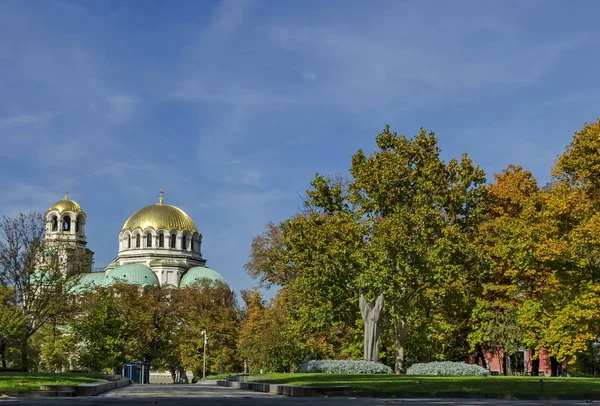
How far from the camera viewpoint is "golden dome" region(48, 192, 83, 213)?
440ft

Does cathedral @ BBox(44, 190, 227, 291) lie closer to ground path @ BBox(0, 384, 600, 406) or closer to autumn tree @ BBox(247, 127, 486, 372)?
autumn tree @ BBox(247, 127, 486, 372)

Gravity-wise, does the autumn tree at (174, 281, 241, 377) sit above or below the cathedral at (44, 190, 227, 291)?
below

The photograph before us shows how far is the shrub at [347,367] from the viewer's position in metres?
34.6

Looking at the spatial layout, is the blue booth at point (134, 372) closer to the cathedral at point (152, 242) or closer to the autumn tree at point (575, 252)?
the autumn tree at point (575, 252)

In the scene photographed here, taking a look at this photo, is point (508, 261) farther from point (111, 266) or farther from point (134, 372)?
point (111, 266)

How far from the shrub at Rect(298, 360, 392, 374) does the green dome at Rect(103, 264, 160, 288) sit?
279 feet

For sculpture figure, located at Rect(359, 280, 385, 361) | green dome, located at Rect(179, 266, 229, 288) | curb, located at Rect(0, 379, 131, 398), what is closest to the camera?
curb, located at Rect(0, 379, 131, 398)

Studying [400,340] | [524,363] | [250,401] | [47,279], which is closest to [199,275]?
[524,363]

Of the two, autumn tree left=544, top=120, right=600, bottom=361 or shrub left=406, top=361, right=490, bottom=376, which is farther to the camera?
autumn tree left=544, top=120, right=600, bottom=361

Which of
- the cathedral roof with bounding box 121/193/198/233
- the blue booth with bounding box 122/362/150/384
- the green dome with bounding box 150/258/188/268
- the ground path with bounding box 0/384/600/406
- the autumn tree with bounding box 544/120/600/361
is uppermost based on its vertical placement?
the cathedral roof with bounding box 121/193/198/233

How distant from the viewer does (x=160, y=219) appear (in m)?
129

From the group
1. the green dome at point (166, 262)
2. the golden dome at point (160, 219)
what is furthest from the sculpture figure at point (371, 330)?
the golden dome at point (160, 219)

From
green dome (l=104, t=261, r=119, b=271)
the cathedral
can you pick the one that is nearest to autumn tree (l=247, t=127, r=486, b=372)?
the cathedral

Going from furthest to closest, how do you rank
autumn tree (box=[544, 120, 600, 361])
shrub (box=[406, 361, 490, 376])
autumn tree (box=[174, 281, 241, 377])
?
autumn tree (box=[174, 281, 241, 377]), autumn tree (box=[544, 120, 600, 361]), shrub (box=[406, 361, 490, 376])
